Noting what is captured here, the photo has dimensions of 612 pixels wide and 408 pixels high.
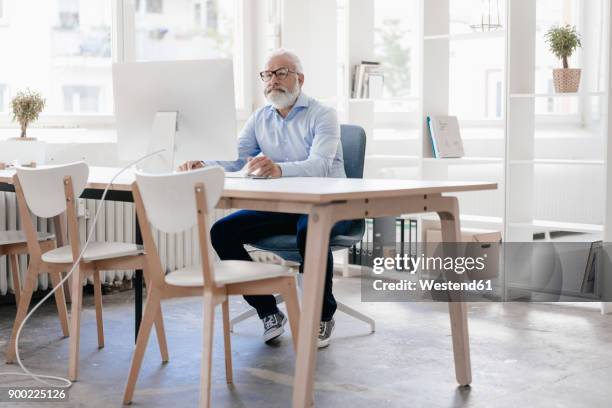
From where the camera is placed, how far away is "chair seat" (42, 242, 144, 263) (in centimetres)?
327

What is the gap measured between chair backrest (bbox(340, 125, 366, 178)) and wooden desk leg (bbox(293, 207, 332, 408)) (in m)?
1.40

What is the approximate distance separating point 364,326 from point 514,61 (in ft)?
5.11

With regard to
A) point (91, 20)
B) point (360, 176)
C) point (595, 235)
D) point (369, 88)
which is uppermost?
point (91, 20)

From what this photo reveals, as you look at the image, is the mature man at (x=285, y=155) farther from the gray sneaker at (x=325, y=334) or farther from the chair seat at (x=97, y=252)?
the chair seat at (x=97, y=252)

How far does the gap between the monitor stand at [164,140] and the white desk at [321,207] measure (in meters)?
0.19

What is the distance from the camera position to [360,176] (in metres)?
3.92

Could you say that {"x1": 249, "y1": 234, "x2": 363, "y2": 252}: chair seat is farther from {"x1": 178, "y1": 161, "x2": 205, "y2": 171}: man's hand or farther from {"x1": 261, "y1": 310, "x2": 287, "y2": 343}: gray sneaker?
{"x1": 178, "y1": 161, "x2": 205, "y2": 171}: man's hand

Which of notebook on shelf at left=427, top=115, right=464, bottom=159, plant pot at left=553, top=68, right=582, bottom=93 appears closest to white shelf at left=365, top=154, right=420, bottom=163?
notebook on shelf at left=427, top=115, right=464, bottom=159

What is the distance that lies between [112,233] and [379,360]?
6.45 feet

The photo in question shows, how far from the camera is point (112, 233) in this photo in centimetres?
481

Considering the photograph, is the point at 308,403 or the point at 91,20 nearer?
the point at 308,403

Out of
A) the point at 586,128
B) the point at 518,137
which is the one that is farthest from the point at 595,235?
the point at 518,137

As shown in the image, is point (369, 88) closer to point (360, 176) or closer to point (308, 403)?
point (360, 176)

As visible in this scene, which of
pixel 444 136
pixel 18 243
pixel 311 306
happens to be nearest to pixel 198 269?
pixel 311 306
